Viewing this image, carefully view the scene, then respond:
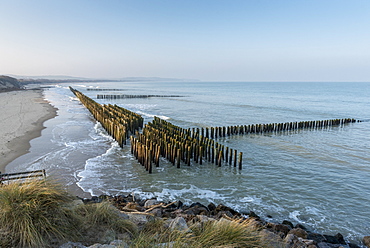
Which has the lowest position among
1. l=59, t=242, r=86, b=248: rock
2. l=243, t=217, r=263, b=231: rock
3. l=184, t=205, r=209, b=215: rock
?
l=184, t=205, r=209, b=215: rock

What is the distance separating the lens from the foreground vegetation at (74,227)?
4.52 metres

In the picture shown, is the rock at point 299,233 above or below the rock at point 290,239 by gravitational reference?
below

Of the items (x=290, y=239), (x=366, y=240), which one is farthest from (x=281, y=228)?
(x=366, y=240)

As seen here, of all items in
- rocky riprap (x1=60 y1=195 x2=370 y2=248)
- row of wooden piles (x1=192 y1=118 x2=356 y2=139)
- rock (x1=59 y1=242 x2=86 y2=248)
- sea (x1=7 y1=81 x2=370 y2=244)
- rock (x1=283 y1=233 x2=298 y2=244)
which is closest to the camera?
rock (x1=59 y1=242 x2=86 y2=248)

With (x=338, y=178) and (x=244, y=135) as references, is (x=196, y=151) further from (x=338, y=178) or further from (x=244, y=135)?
(x=244, y=135)

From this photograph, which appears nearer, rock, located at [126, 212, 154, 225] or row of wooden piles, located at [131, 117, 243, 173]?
rock, located at [126, 212, 154, 225]

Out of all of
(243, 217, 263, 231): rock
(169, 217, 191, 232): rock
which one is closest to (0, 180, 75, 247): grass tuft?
(169, 217, 191, 232): rock

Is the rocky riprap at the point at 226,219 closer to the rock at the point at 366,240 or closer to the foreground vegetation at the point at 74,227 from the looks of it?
the rock at the point at 366,240

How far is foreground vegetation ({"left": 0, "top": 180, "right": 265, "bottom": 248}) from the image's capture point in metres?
4.52

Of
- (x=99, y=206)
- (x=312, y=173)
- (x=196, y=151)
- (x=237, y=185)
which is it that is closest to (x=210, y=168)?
(x=196, y=151)

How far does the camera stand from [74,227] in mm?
5102

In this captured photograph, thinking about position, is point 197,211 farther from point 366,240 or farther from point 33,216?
point 366,240

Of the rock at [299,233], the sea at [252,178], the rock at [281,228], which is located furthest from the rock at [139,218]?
the rock at [299,233]

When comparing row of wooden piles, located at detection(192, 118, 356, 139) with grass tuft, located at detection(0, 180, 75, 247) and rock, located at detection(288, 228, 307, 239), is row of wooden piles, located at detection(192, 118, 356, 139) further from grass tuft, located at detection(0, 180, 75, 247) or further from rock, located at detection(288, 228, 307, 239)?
grass tuft, located at detection(0, 180, 75, 247)
